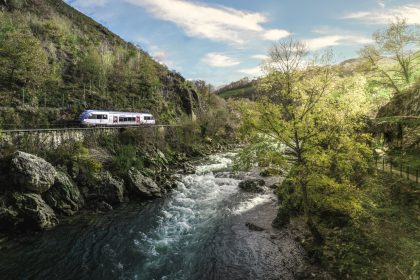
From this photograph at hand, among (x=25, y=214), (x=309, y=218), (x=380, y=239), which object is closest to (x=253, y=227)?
(x=309, y=218)

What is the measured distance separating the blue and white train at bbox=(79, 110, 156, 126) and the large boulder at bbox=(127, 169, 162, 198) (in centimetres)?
1102

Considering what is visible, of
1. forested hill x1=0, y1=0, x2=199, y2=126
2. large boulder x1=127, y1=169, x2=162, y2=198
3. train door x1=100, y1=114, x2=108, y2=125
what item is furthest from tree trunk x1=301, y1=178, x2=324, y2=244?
forested hill x1=0, y1=0, x2=199, y2=126

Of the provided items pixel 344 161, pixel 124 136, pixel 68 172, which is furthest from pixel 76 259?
pixel 124 136

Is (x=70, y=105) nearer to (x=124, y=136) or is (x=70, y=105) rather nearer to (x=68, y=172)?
(x=124, y=136)

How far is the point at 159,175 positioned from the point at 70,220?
1508 cm

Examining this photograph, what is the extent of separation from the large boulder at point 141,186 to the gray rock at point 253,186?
32.0 ft

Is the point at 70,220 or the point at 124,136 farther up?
the point at 124,136

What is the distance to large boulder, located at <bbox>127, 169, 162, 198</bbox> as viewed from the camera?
31188mm

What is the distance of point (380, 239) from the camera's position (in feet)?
52.7

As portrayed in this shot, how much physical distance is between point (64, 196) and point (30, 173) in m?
3.77

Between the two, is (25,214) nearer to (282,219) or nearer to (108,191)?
(108,191)

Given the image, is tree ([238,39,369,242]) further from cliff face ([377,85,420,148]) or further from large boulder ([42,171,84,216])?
large boulder ([42,171,84,216])

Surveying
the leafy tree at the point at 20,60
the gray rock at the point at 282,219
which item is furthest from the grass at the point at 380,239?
the leafy tree at the point at 20,60

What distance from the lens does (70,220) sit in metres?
24.1
